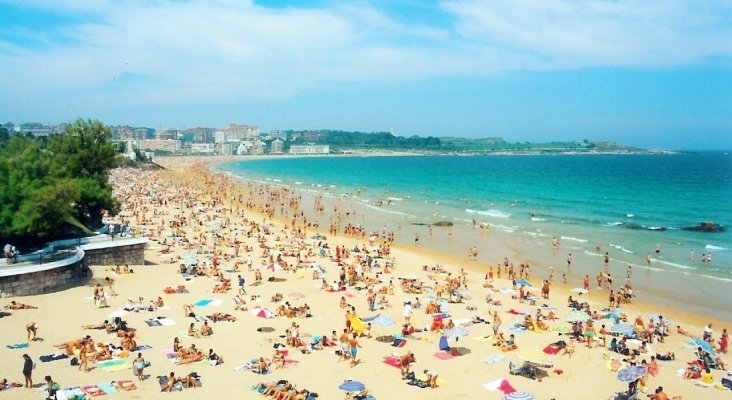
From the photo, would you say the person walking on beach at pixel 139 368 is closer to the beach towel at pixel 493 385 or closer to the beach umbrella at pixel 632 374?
the beach towel at pixel 493 385

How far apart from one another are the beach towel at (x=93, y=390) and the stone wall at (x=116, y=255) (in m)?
10.7

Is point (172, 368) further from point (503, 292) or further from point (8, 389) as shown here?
point (503, 292)

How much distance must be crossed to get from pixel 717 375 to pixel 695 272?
50.7 feet

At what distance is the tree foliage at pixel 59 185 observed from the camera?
20438 millimetres

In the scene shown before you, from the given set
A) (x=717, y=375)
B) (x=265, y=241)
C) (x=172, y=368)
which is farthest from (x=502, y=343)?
(x=265, y=241)

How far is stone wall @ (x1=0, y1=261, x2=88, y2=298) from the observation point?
57.6ft

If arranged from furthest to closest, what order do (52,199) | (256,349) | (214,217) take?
1. (214,217)
2. (52,199)
3. (256,349)

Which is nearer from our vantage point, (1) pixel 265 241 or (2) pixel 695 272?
(2) pixel 695 272

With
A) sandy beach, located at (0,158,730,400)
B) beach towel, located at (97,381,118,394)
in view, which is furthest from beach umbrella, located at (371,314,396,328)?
beach towel, located at (97,381,118,394)

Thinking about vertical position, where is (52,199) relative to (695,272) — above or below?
above

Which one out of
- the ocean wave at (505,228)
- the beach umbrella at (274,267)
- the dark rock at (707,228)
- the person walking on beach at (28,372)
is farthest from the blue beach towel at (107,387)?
the dark rock at (707,228)

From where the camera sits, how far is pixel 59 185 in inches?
824

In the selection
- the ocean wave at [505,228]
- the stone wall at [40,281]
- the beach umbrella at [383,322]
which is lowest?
the ocean wave at [505,228]

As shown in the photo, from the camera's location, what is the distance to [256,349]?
15.3 m
